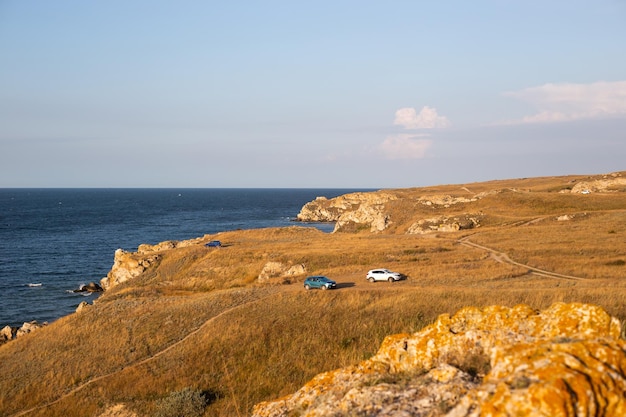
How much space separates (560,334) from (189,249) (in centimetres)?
6560

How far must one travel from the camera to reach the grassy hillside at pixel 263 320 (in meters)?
23.2

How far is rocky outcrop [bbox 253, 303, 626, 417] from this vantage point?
22.3ft

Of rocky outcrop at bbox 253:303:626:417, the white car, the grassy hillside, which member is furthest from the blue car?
rocky outcrop at bbox 253:303:626:417

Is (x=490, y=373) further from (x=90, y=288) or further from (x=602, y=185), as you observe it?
(x=602, y=185)

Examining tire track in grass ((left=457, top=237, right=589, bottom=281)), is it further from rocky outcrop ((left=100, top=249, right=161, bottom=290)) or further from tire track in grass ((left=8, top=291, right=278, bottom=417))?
rocky outcrop ((left=100, top=249, right=161, bottom=290))

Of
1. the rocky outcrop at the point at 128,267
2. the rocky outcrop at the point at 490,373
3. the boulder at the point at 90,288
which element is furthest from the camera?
the boulder at the point at 90,288

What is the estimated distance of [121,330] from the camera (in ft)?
109

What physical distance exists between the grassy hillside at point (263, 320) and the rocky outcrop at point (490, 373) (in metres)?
2.40

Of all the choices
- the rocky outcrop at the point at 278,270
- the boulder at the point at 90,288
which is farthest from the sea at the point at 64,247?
the rocky outcrop at the point at 278,270

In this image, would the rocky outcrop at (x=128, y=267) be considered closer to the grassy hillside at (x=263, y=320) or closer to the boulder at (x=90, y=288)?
the boulder at (x=90, y=288)

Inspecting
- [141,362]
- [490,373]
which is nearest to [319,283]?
[141,362]

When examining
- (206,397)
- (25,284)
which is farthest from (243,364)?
(25,284)

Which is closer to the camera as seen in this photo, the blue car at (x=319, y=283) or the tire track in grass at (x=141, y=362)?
the tire track in grass at (x=141, y=362)

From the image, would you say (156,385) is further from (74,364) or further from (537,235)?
(537,235)
